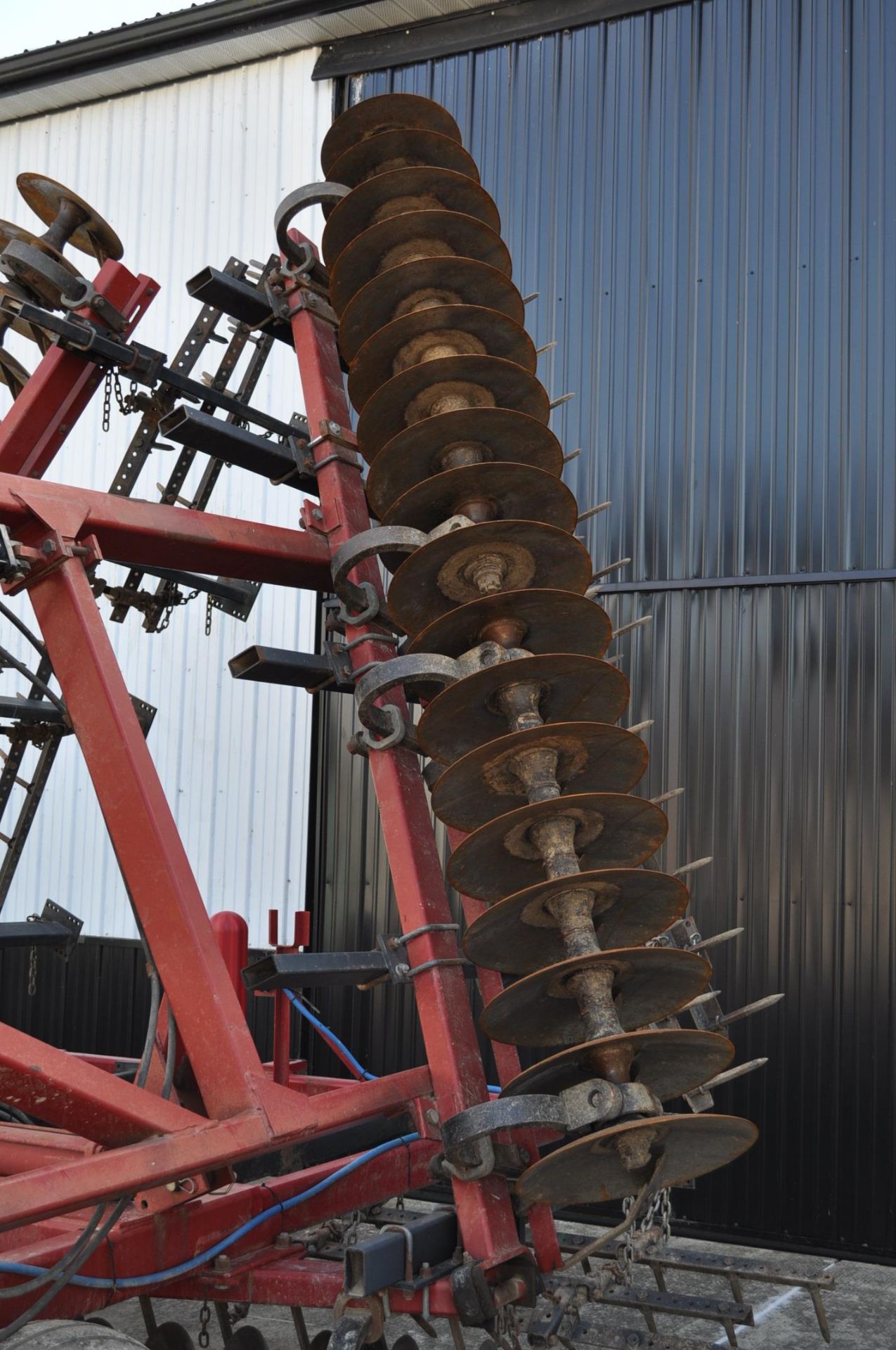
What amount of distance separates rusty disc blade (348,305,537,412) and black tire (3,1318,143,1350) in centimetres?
283

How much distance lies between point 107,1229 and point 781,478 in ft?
17.1

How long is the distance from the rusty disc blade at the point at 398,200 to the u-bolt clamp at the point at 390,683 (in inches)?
64.3

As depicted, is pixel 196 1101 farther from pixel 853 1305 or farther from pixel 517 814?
pixel 853 1305

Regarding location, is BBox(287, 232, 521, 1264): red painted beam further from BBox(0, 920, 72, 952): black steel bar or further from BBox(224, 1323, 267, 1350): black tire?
BBox(0, 920, 72, 952): black steel bar

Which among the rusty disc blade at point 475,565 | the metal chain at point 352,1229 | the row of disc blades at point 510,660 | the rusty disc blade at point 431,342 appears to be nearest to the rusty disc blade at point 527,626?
the row of disc blades at point 510,660

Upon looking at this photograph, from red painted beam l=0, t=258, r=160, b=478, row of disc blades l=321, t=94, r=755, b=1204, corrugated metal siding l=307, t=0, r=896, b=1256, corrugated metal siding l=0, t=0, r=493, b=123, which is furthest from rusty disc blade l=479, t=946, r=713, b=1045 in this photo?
corrugated metal siding l=0, t=0, r=493, b=123

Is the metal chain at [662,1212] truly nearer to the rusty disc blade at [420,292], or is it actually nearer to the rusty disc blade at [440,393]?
the rusty disc blade at [440,393]

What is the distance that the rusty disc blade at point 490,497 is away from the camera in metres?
3.84

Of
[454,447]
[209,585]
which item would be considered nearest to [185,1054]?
[454,447]

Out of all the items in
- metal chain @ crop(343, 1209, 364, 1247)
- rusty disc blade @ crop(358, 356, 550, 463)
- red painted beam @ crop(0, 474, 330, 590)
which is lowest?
metal chain @ crop(343, 1209, 364, 1247)

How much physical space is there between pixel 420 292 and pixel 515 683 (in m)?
1.53

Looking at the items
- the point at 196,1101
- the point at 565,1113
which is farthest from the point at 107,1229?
the point at 565,1113

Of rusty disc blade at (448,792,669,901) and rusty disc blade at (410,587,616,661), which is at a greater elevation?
rusty disc blade at (410,587,616,661)

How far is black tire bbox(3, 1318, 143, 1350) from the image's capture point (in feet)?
9.29
